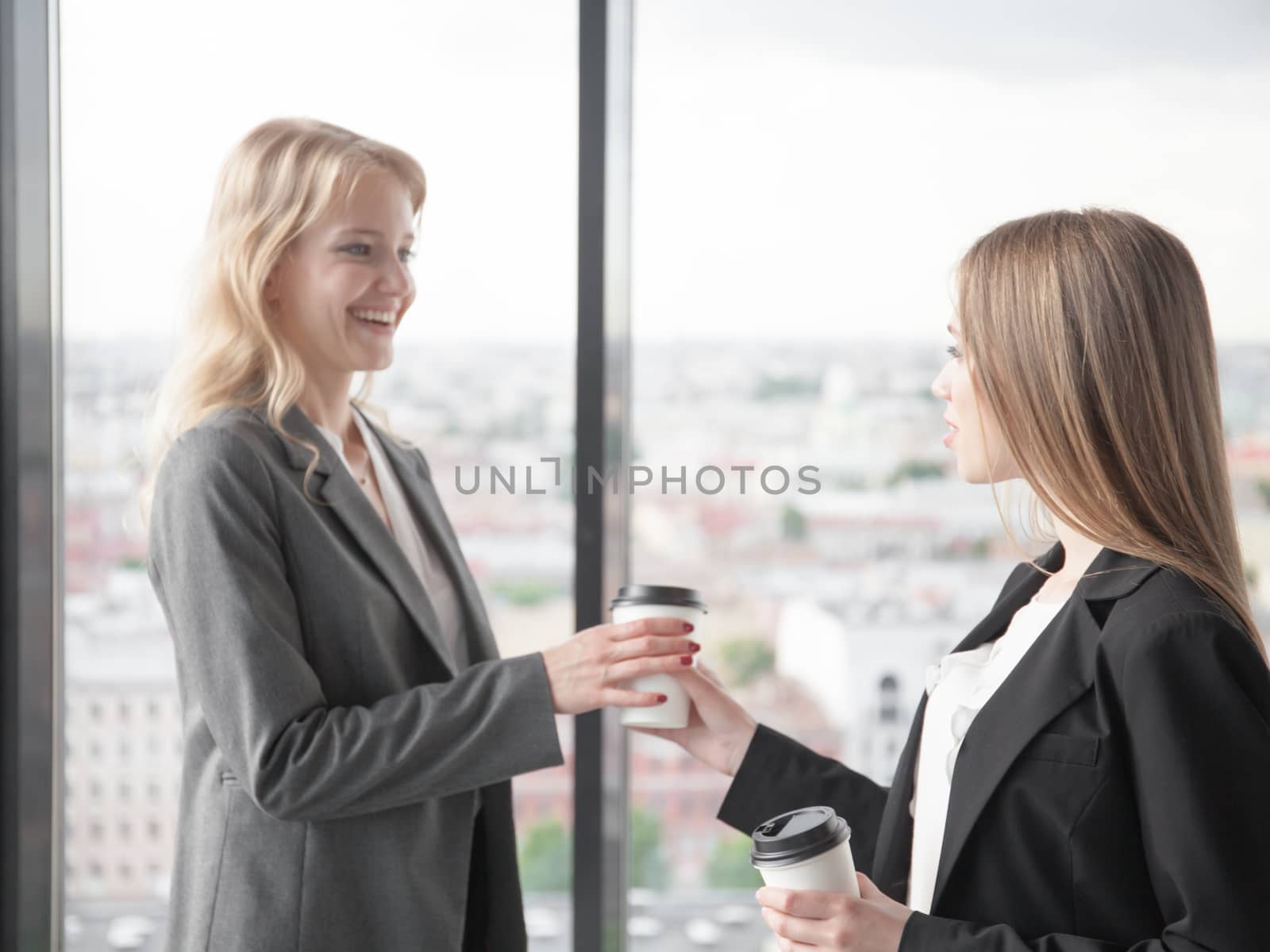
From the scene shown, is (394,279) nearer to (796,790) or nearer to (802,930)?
(796,790)

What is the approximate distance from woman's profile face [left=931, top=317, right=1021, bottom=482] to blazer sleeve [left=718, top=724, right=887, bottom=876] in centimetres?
48

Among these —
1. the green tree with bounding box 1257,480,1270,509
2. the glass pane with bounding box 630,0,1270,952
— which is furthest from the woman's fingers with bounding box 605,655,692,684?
the green tree with bounding box 1257,480,1270,509

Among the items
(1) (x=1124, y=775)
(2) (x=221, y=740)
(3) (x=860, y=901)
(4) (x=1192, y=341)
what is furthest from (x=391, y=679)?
(4) (x=1192, y=341)

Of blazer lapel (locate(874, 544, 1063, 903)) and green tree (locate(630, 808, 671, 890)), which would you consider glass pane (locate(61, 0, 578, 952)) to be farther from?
blazer lapel (locate(874, 544, 1063, 903))

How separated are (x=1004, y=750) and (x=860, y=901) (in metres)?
0.20

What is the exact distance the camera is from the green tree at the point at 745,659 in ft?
6.72

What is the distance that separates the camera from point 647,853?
2057 millimetres

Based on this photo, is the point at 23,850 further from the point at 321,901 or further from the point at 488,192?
the point at 488,192

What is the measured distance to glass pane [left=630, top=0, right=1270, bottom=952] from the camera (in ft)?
6.59

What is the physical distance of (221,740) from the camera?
134 cm

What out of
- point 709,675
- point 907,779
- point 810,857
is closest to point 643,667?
point 709,675

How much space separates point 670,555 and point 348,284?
81cm

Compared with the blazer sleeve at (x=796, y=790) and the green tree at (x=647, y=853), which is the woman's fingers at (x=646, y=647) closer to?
the blazer sleeve at (x=796, y=790)

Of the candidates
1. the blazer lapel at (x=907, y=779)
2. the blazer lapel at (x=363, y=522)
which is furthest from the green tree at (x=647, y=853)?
the blazer lapel at (x=907, y=779)
